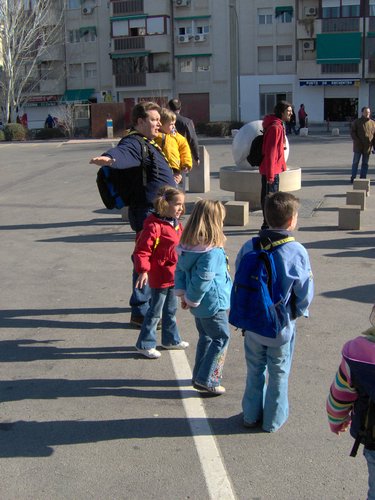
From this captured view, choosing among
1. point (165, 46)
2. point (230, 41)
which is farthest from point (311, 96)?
point (165, 46)

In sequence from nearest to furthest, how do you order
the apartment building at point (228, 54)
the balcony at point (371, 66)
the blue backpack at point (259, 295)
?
1. the blue backpack at point (259, 295)
2. the balcony at point (371, 66)
3. the apartment building at point (228, 54)

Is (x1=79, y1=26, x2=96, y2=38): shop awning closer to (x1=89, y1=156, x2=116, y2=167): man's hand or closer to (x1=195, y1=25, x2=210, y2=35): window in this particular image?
(x1=195, y1=25, x2=210, y2=35): window

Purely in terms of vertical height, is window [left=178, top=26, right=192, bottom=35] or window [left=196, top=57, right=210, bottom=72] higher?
window [left=178, top=26, right=192, bottom=35]

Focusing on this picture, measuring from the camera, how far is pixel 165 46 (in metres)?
56.3

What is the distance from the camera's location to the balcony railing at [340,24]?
5156 cm

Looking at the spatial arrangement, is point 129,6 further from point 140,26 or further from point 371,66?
point 371,66

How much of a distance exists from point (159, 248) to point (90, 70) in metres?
58.6

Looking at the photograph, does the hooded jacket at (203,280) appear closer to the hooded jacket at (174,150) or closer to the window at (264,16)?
the hooded jacket at (174,150)

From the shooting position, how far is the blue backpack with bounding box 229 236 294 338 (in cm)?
356

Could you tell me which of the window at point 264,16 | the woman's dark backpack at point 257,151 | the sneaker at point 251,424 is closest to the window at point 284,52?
the window at point 264,16

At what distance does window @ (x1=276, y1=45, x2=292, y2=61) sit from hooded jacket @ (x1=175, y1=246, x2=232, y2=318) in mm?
53201

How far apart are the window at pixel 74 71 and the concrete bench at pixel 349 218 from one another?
54.5m

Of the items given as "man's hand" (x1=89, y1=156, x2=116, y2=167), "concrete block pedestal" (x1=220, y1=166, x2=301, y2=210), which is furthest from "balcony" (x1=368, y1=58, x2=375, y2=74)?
"man's hand" (x1=89, y1=156, x2=116, y2=167)

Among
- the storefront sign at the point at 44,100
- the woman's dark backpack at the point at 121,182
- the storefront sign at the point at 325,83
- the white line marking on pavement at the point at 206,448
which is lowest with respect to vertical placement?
the white line marking on pavement at the point at 206,448
